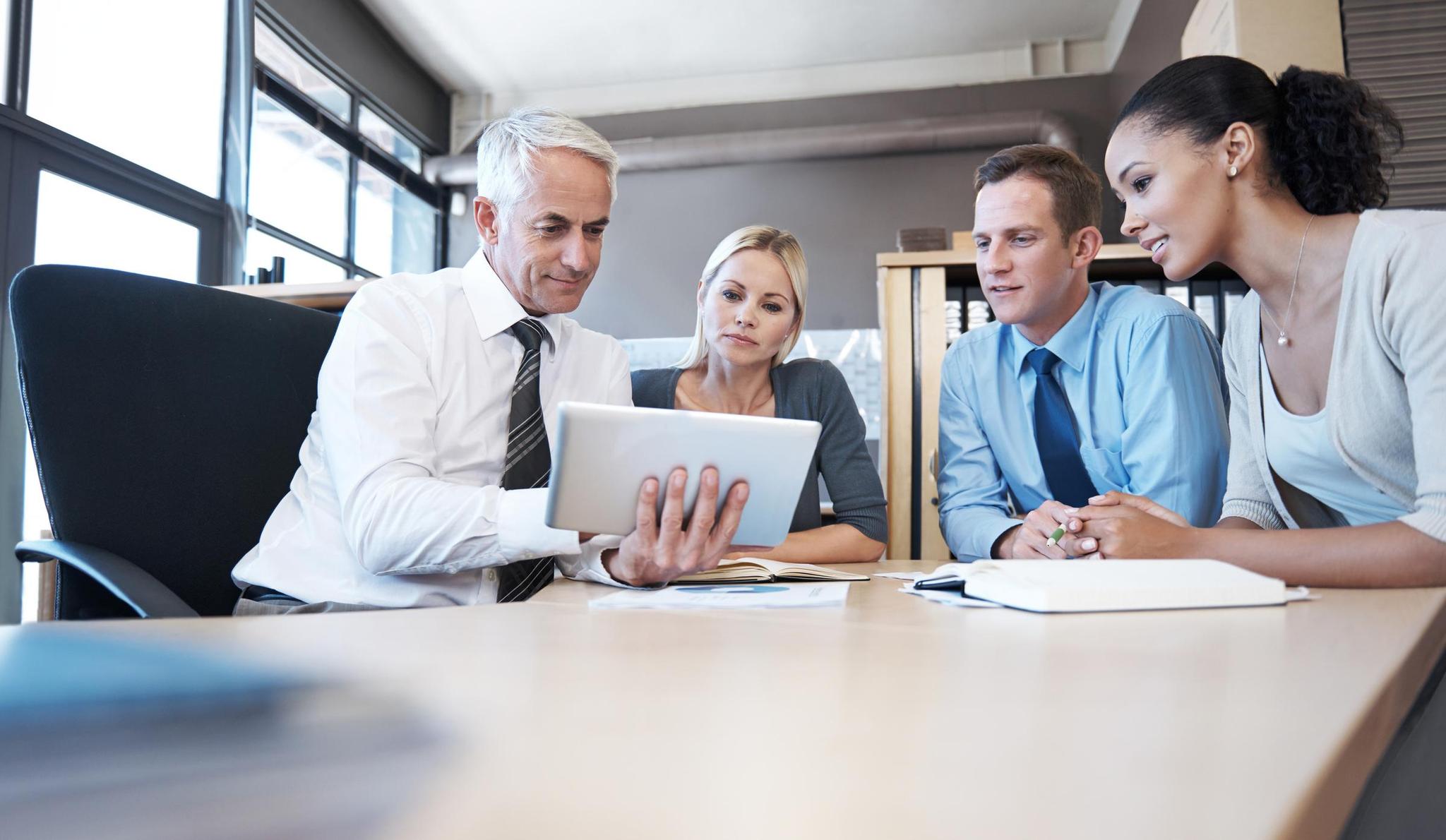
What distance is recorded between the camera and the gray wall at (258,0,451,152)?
499cm

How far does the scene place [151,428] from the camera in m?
1.14

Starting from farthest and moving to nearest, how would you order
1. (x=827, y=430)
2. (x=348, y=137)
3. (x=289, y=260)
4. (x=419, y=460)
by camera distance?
(x=348, y=137)
(x=289, y=260)
(x=827, y=430)
(x=419, y=460)

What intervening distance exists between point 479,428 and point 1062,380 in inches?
44.6

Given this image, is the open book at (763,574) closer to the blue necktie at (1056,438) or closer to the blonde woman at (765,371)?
the blonde woman at (765,371)

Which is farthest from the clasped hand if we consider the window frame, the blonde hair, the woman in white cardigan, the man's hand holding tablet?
the window frame

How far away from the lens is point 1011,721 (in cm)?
35

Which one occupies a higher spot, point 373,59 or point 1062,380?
point 373,59

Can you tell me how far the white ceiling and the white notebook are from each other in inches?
199

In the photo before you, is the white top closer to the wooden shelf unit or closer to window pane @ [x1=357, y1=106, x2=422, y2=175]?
the wooden shelf unit

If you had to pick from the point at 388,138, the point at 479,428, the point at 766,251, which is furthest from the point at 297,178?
the point at 479,428

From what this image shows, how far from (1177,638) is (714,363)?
149cm

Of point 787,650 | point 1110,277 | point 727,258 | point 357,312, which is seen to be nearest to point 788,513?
point 787,650

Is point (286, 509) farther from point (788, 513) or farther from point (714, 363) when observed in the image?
point (714, 363)

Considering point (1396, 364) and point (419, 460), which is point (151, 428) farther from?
point (1396, 364)
